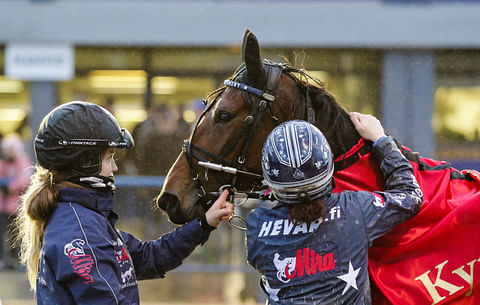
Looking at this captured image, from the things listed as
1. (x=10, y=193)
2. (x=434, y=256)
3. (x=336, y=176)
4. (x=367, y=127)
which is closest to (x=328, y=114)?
(x=367, y=127)

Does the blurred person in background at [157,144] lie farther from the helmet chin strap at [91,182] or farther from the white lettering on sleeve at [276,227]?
the white lettering on sleeve at [276,227]

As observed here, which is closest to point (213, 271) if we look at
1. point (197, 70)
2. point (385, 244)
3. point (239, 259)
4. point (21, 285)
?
point (239, 259)

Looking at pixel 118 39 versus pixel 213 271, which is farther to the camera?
pixel 118 39

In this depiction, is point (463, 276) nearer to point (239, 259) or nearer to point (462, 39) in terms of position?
point (239, 259)

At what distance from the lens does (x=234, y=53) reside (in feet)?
28.8

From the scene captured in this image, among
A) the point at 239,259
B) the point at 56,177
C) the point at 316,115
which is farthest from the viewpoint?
the point at 239,259

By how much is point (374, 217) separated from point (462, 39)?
7.06 meters

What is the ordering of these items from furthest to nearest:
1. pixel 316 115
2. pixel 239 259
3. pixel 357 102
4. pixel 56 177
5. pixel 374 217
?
pixel 357 102 → pixel 239 259 → pixel 316 115 → pixel 56 177 → pixel 374 217

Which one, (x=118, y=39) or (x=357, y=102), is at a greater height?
(x=118, y=39)

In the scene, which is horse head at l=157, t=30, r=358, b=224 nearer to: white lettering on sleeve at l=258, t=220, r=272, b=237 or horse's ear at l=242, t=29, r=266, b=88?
horse's ear at l=242, t=29, r=266, b=88

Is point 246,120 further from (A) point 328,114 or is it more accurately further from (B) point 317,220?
(B) point 317,220

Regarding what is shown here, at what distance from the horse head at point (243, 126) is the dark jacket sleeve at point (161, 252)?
0.43 feet

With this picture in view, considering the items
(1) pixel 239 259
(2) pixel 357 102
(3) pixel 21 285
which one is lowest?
(3) pixel 21 285

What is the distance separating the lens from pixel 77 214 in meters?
2.46
